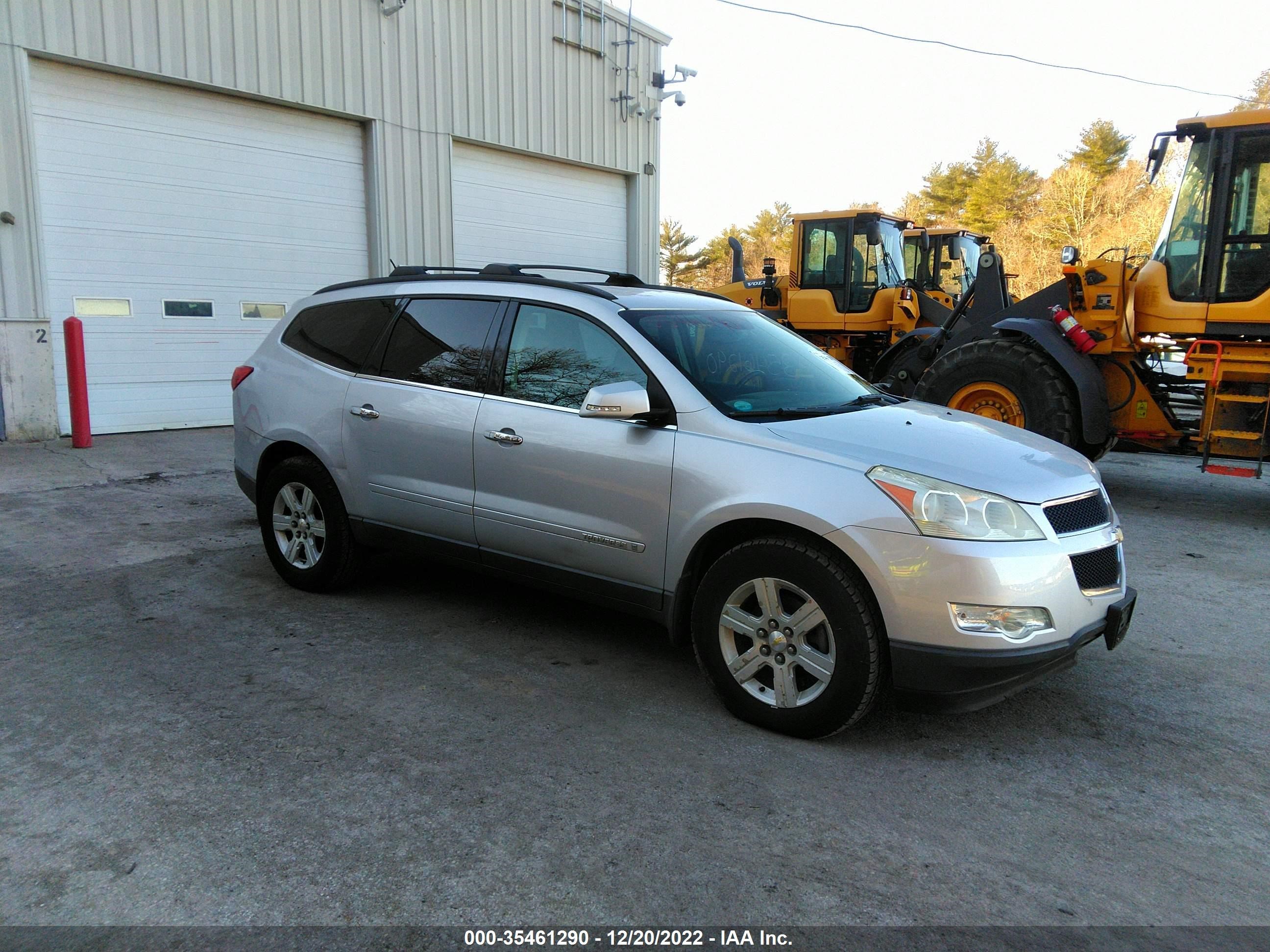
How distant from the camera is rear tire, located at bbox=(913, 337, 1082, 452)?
8.02m

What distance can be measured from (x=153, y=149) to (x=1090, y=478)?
434 inches

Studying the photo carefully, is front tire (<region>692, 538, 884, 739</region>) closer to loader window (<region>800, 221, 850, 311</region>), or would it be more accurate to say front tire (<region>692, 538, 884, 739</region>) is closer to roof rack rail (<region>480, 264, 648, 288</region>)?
roof rack rail (<region>480, 264, 648, 288</region>)

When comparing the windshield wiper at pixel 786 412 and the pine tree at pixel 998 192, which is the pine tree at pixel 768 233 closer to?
the pine tree at pixel 998 192

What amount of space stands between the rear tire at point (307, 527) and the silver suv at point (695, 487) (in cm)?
1

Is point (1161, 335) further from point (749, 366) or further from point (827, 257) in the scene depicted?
point (827, 257)

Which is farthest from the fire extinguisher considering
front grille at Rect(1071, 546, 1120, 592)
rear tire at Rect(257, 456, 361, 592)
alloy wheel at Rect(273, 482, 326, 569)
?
alloy wheel at Rect(273, 482, 326, 569)

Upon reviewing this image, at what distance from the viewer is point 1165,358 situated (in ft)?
27.8

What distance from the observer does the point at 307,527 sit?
17.3 feet

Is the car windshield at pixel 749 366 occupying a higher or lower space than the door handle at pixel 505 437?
higher

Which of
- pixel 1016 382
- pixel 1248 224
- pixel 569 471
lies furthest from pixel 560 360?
pixel 1248 224

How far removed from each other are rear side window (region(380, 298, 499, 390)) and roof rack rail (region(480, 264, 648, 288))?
0.29 meters

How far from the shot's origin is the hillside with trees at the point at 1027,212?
130 ft

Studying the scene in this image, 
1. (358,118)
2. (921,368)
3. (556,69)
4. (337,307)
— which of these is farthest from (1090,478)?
(556,69)

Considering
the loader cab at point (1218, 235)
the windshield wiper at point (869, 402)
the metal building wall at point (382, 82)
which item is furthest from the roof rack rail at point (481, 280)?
the metal building wall at point (382, 82)
